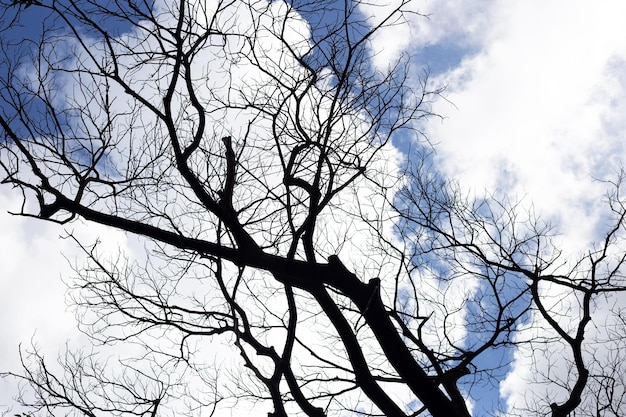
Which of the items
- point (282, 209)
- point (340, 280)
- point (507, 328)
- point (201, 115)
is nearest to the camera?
point (340, 280)

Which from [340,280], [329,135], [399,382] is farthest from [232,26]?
[399,382]

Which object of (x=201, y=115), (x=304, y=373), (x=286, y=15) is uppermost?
(x=286, y=15)

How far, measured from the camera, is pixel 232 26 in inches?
194

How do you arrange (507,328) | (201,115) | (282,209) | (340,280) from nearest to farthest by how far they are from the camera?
(340,280) < (201,115) < (507,328) < (282,209)

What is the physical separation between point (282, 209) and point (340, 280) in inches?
57.3

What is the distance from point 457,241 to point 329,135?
2073 millimetres

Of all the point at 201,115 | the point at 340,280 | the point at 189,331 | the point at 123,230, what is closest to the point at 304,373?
the point at 189,331

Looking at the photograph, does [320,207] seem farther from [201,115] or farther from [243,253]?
[201,115]

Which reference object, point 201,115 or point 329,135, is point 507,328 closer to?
point 329,135

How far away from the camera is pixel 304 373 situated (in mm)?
5562

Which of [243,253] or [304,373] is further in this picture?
[304,373]

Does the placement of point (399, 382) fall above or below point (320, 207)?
below

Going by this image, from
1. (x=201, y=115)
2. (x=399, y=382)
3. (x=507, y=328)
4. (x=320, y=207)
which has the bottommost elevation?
(x=399, y=382)

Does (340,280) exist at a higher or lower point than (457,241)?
lower
